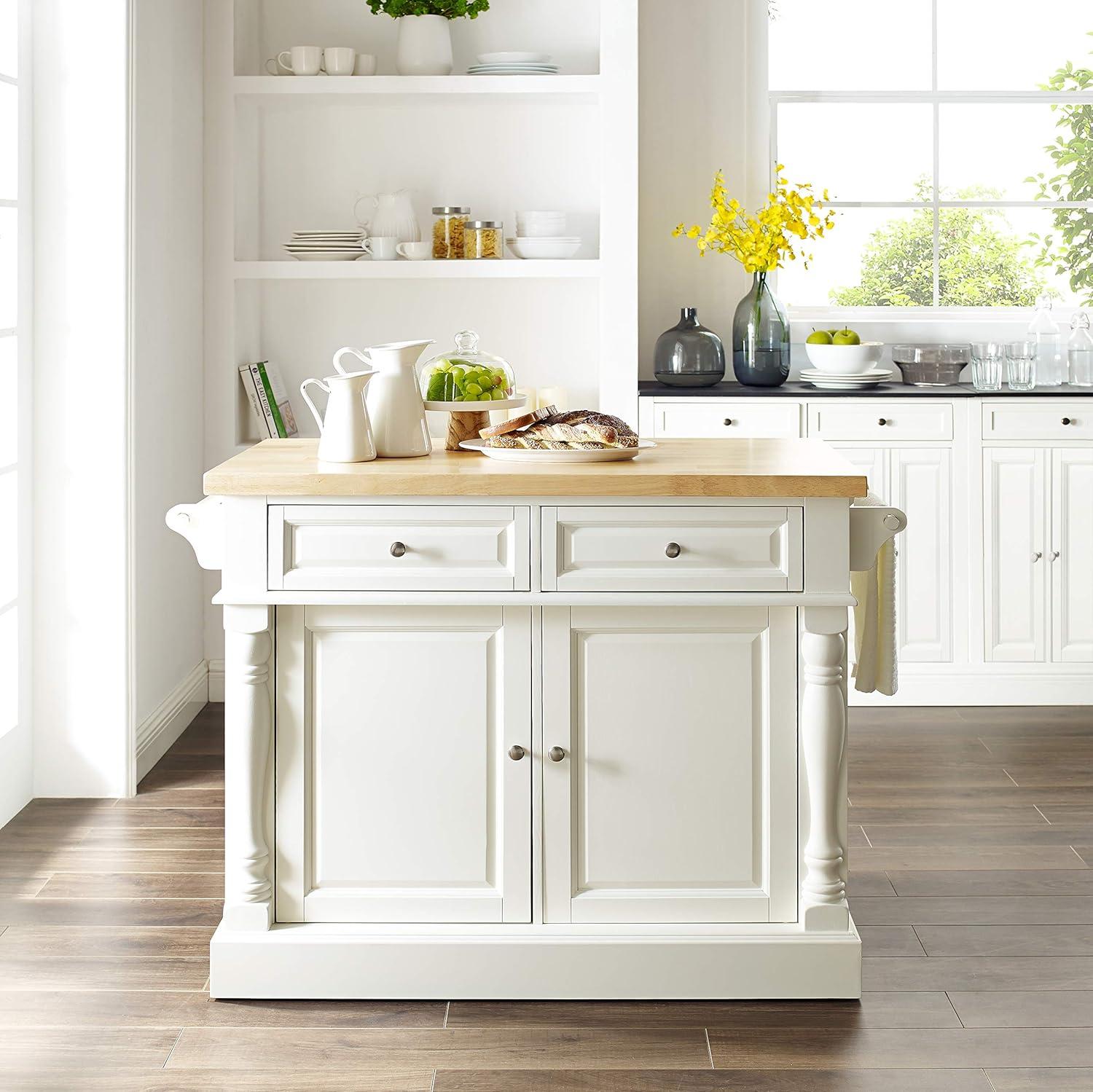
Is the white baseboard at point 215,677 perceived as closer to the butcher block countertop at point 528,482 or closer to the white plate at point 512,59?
the white plate at point 512,59

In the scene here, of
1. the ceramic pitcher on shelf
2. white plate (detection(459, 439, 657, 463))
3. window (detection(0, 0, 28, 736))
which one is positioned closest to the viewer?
white plate (detection(459, 439, 657, 463))

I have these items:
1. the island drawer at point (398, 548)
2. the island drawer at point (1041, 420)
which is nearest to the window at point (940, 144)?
the island drawer at point (1041, 420)

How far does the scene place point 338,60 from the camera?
13.9 ft

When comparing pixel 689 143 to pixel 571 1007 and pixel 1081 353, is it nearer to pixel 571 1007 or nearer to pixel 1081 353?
pixel 1081 353

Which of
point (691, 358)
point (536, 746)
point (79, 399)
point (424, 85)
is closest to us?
point (536, 746)

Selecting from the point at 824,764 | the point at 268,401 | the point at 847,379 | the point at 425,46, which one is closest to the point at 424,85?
the point at 425,46

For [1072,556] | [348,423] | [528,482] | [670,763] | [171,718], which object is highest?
[348,423]

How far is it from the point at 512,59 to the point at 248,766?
276 centimetres

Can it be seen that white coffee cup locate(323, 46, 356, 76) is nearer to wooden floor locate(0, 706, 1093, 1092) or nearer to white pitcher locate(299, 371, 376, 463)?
white pitcher locate(299, 371, 376, 463)

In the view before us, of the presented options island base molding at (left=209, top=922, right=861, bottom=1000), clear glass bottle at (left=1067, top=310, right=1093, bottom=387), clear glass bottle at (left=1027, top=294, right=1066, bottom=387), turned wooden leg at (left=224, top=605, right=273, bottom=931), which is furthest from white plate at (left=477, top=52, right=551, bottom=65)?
island base molding at (left=209, top=922, right=861, bottom=1000)

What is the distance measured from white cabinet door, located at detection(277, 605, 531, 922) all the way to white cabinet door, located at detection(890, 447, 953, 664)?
89.8 inches

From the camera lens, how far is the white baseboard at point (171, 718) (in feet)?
12.0

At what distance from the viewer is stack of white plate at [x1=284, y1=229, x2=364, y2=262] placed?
14.1ft

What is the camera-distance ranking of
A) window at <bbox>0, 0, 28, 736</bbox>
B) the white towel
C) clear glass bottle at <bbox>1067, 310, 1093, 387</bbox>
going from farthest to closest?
clear glass bottle at <bbox>1067, 310, 1093, 387</bbox>
window at <bbox>0, 0, 28, 736</bbox>
the white towel
